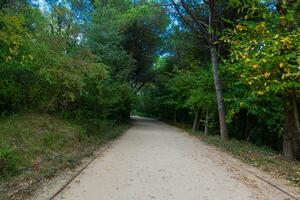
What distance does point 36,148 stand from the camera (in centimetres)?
988

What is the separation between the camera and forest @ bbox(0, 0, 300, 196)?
957 cm

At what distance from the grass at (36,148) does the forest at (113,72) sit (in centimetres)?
5

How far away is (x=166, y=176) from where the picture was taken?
27.3 feet

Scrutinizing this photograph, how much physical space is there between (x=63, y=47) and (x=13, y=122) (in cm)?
536

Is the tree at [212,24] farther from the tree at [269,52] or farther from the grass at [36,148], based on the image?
the grass at [36,148]

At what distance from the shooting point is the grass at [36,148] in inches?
280

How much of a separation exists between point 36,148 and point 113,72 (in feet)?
47.6

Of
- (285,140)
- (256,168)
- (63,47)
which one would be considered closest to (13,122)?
(63,47)

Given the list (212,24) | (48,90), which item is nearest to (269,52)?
(212,24)

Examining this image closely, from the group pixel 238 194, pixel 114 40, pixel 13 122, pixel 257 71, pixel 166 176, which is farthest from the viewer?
pixel 114 40

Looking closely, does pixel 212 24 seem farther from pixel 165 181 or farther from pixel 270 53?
pixel 165 181

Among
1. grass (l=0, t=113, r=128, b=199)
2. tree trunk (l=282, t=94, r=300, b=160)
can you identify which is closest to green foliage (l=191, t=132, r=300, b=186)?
tree trunk (l=282, t=94, r=300, b=160)

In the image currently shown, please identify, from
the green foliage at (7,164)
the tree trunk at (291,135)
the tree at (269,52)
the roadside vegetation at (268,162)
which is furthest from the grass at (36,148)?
the tree trunk at (291,135)

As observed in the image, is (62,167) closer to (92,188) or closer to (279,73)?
(92,188)
